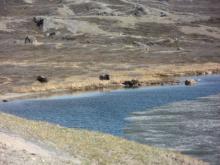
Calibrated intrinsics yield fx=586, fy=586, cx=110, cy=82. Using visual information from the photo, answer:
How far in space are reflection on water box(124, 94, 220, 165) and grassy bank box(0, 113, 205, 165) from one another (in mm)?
3317

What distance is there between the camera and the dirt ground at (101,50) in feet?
319

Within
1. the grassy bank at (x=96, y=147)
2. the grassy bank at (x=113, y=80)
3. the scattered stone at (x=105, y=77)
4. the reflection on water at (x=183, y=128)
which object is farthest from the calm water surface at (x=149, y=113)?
the scattered stone at (x=105, y=77)

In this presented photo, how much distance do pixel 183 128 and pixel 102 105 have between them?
19.4m

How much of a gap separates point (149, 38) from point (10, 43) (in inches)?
1490

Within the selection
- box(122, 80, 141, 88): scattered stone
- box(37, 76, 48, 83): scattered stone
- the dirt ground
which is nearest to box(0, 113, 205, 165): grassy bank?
the dirt ground

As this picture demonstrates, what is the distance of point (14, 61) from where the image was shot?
396ft

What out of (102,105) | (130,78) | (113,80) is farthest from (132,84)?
(102,105)

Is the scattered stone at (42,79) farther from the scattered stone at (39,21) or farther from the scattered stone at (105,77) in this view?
the scattered stone at (39,21)

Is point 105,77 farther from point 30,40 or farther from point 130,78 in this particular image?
point 30,40

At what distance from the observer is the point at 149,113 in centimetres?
6041

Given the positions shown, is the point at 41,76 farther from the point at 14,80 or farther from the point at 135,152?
the point at 135,152

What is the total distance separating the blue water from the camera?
→ 182 ft

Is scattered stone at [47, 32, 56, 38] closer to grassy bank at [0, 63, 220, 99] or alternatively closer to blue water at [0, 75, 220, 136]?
grassy bank at [0, 63, 220, 99]

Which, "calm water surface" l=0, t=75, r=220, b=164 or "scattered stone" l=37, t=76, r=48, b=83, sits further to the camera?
"scattered stone" l=37, t=76, r=48, b=83
